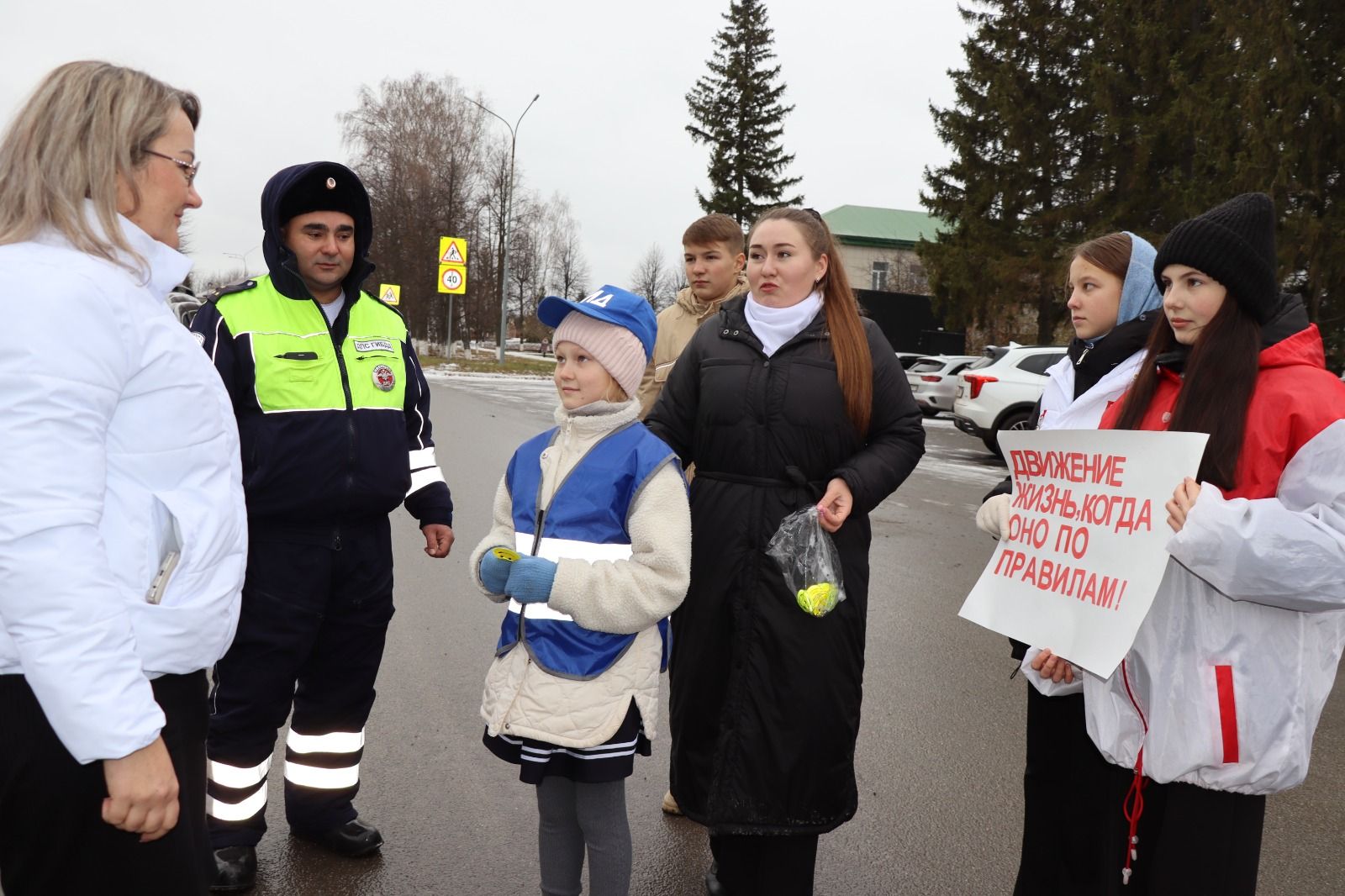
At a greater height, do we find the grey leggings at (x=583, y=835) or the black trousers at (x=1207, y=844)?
the black trousers at (x=1207, y=844)

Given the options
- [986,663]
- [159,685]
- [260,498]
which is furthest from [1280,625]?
[986,663]

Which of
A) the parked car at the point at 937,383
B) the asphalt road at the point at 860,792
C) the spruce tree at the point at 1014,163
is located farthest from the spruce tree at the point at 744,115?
the asphalt road at the point at 860,792

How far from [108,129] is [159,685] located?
1.01 metres

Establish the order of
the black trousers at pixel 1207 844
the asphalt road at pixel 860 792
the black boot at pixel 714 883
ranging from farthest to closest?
the asphalt road at pixel 860 792, the black boot at pixel 714 883, the black trousers at pixel 1207 844

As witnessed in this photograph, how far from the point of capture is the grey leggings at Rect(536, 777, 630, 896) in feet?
8.79

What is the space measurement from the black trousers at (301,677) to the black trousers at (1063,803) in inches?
83.4

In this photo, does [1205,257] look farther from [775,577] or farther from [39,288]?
[39,288]

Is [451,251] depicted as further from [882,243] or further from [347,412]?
[882,243]

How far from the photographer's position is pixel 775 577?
285 cm

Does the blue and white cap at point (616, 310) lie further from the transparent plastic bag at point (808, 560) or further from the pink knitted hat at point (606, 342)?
the transparent plastic bag at point (808, 560)

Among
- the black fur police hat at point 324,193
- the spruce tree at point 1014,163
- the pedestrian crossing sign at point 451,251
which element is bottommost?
the black fur police hat at point 324,193

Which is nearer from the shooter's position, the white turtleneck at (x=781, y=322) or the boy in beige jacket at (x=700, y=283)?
the white turtleneck at (x=781, y=322)

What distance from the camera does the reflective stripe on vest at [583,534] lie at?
261 centimetres

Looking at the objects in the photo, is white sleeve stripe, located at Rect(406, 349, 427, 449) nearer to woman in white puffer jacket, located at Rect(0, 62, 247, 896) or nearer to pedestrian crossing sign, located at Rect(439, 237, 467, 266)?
woman in white puffer jacket, located at Rect(0, 62, 247, 896)
